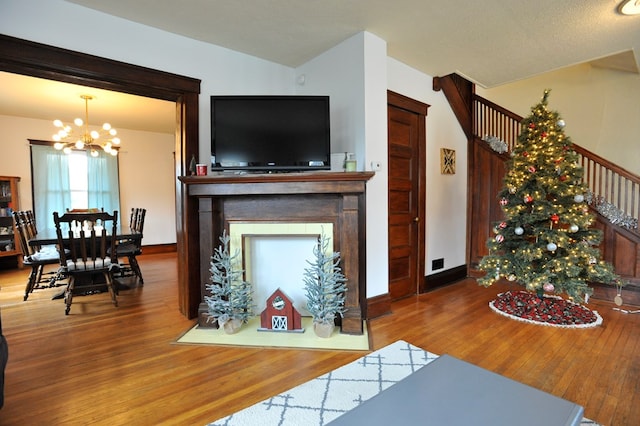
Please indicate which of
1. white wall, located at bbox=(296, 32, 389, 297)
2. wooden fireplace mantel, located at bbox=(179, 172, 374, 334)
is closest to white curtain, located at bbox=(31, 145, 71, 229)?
wooden fireplace mantel, located at bbox=(179, 172, 374, 334)

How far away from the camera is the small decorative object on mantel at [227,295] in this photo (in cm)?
264

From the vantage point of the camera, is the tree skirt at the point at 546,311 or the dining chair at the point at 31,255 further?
the dining chair at the point at 31,255

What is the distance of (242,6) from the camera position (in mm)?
2410

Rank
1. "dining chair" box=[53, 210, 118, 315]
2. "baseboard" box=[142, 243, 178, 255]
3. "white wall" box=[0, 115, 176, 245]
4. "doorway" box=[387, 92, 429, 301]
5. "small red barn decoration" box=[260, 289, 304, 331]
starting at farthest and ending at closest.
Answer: "baseboard" box=[142, 243, 178, 255] < "white wall" box=[0, 115, 176, 245] < "doorway" box=[387, 92, 429, 301] < "dining chair" box=[53, 210, 118, 315] < "small red barn decoration" box=[260, 289, 304, 331]

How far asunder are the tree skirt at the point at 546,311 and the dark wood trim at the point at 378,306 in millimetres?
1115

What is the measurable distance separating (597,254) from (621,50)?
6.92 ft

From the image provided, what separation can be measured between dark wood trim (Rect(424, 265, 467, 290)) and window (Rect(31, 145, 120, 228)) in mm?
6060

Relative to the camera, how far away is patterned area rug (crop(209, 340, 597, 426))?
5.29ft

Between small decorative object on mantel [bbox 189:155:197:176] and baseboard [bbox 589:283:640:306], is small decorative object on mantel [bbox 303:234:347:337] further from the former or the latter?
baseboard [bbox 589:283:640:306]

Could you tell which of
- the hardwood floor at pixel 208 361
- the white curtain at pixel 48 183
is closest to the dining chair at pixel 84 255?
the hardwood floor at pixel 208 361

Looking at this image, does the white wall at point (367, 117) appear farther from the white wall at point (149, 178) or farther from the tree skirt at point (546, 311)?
the white wall at point (149, 178)

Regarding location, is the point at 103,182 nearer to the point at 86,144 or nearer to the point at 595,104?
the point at 86,144

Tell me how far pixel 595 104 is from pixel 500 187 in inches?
87.1

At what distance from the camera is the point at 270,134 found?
2785 millimetres
